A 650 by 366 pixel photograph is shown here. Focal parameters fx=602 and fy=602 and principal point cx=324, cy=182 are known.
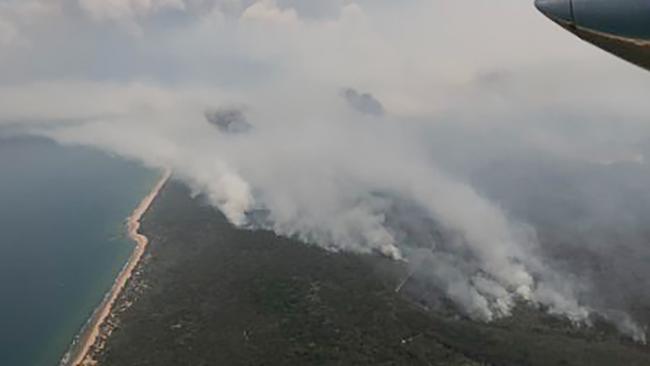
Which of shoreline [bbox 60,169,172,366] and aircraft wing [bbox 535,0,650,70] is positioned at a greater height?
aircraft wing [bbox 535,0,650,70]

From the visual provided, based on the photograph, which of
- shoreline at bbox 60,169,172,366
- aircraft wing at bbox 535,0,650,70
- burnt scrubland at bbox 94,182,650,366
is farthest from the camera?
burnt scrubland at bbox 94,182,650,366

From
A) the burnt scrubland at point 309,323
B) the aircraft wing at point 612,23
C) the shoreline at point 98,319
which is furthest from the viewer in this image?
the burnt scrubland at point 309,323

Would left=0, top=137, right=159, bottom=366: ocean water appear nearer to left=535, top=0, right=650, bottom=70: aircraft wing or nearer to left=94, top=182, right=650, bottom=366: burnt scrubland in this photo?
left=94, top=182, right=650, bottom=366: burnt scrubland

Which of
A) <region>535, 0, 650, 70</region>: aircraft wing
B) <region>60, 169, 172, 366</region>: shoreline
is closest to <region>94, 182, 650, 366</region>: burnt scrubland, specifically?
<region>60, 169, 172, 366</region>: shoreline

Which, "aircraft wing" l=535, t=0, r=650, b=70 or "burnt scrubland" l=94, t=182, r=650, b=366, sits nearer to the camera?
"aircraft wing" l=535, t=0, r=650, b=70

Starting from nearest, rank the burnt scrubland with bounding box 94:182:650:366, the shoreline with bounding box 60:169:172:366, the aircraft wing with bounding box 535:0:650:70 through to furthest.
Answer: the aircraft wing with bounding box 535:0:650:70 < the shoreline with bounding box 60:169:172:366 < the burnt scrubland with bounding box 94:182:650:366

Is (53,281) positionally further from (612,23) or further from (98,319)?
(612,23)

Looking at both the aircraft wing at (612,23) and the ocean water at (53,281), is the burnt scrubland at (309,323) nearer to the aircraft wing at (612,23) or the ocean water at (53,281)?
the ocean water at (53,281)

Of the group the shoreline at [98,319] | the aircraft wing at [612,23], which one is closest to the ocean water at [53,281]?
the shoreline at [98,319]

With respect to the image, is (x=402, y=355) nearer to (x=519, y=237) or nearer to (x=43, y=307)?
(x=43, y=307)

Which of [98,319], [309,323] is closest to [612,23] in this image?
[309,323]
